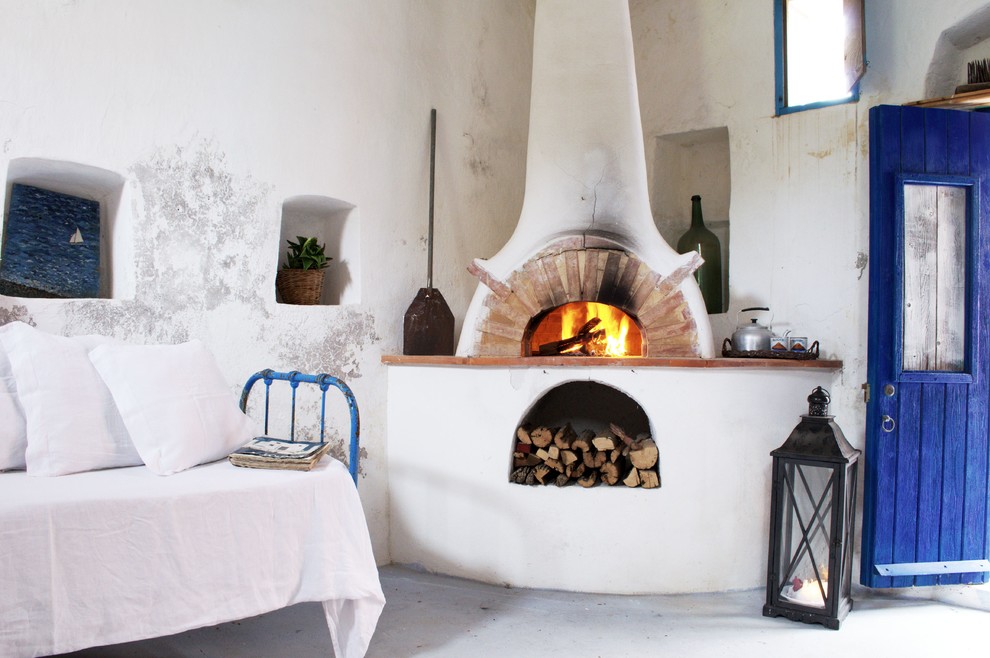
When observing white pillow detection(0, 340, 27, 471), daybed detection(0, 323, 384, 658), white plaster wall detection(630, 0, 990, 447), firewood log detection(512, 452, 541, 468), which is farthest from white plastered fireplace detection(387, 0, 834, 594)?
white pillow detection(0, 340, 27, 471)

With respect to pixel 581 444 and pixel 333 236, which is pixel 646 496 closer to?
pixel 581 444

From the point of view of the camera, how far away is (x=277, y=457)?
2.33 m

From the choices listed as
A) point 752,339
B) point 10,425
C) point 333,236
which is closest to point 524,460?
point 752,339

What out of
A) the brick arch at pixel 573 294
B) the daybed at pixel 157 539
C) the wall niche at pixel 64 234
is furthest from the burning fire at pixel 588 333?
the wall niche at pixel 64 234

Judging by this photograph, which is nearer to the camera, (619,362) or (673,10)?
(619,362)

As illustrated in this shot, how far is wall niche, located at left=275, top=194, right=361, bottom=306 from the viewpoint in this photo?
3596 mm

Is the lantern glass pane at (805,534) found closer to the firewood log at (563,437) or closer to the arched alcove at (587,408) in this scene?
the firewood log at (563,437)

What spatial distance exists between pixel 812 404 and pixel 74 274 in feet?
10.1

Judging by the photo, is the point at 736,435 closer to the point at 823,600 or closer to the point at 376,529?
the point at 823,600

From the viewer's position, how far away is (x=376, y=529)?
365cm

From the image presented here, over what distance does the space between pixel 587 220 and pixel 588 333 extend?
2.26 ft

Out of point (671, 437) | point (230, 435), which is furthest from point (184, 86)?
point (671, 437)

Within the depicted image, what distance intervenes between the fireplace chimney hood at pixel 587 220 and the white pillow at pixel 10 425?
196 cm

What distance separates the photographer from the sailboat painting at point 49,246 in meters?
A: 2.66
